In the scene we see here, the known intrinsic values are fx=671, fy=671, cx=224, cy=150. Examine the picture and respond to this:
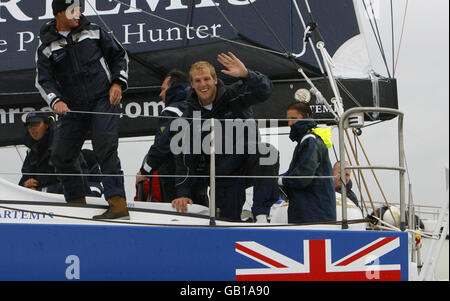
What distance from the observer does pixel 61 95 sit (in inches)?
120

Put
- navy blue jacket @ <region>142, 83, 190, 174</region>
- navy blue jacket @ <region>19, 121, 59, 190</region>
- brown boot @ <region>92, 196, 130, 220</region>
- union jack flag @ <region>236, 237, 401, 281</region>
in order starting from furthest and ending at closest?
navy blue jacket @ <region>19, 121, 59, 190</region> → navy blue jacket @ <region>142, 83, 190, 174</region> → brown boot @ <region>92, 196, 130, 220</region> → union jack flag @ <region>236, 237, 401, 281</region>

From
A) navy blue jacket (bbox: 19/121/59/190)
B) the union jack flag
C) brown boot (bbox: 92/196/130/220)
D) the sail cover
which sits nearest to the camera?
the union jack flag

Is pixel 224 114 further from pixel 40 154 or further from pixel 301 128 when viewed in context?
pixel 40 154

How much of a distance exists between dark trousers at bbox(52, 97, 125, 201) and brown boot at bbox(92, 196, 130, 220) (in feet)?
0.08

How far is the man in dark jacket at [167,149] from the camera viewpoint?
10.4ft

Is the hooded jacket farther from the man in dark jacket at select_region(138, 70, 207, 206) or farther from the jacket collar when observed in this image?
the jacket collar

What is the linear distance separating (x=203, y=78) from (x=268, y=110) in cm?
101

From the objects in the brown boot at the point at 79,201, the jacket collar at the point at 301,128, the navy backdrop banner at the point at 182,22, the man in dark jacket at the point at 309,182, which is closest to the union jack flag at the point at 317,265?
the man in dark jacket at the point at 309,182

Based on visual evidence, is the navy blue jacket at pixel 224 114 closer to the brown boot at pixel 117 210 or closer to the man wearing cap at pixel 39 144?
the brown boot at pixel 117 210

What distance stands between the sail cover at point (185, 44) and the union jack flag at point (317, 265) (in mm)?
1357

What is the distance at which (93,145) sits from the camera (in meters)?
2.98

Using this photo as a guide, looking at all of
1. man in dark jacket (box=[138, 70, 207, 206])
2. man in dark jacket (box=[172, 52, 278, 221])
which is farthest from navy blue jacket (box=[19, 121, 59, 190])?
man in dark jacket (box=[172, 52, 278, 221])

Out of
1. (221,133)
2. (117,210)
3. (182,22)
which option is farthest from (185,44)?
(117,210)

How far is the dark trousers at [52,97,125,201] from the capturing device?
2.96 meters
